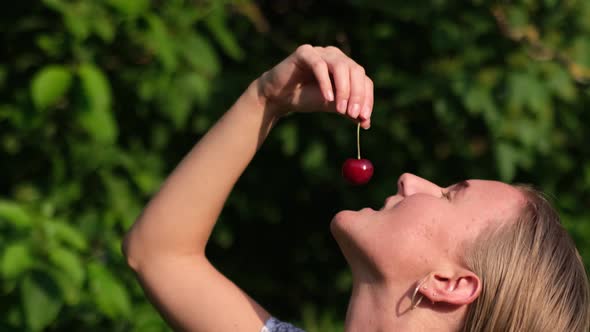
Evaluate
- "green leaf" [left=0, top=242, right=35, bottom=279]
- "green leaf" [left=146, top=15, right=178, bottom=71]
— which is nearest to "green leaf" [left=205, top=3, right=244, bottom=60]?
"green leaf" [left=146, top=15, right=178, bottom=71]

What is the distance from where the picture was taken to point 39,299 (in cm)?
267

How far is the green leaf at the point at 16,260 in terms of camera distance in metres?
2.60

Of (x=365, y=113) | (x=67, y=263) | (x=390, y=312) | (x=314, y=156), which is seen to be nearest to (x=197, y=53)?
(x=314, y=156)

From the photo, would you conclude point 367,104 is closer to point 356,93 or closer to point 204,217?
point 356,93

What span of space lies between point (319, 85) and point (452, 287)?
1.57ft

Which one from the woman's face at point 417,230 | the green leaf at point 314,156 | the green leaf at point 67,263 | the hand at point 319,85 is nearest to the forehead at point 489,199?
the woman's face at point 417,230

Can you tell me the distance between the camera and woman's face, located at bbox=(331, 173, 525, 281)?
74.2 inches

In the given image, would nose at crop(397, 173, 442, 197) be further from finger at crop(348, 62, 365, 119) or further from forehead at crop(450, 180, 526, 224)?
finger at crop(348, 62, 365, 119)

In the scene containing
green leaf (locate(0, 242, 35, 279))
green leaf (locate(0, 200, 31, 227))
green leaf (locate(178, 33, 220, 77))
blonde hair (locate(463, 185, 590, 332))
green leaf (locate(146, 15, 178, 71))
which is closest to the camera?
blonde hair (locate(463, 185, 590, 332))

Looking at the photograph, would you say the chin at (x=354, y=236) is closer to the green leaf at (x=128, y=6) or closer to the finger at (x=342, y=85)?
the finger at (x=342, y=85)

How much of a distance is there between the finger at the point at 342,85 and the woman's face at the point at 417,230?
0.23 m

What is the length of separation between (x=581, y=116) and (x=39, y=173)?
202cm

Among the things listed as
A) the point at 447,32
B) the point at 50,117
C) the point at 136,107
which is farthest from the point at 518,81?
the point at 50,117

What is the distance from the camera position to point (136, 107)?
3.54 metres
